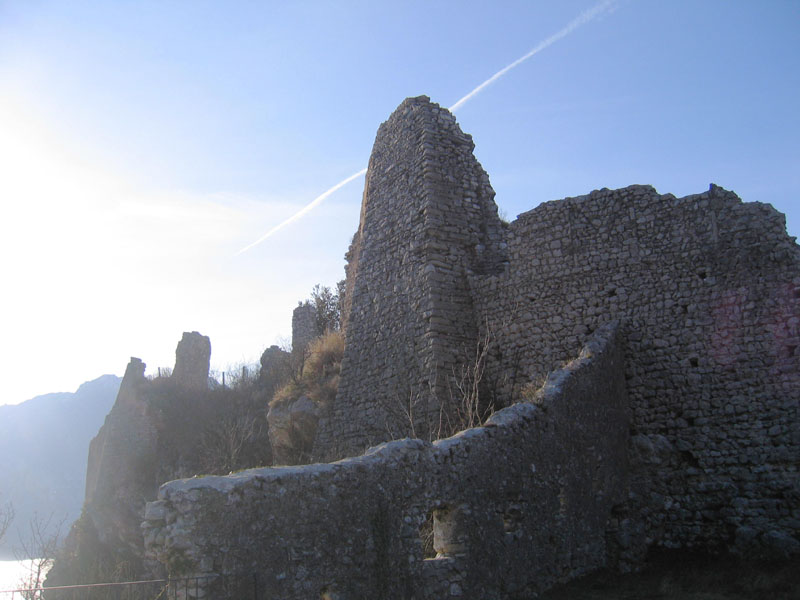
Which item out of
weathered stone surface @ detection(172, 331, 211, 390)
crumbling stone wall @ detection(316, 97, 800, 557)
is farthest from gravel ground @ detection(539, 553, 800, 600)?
weathered stone surface @ detection(172, 331, 211, 390)

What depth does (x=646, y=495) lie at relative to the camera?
927 centimetres

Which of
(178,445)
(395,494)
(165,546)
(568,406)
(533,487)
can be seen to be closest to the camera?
(165,546)

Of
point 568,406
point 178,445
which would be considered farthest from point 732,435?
point 178,445

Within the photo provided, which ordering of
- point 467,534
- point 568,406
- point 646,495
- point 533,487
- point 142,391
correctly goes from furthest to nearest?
point 142,391 → point 646,495 → point 568,406 → point 533,487 → point 467,534

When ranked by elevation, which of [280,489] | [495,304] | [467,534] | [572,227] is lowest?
[467,534]

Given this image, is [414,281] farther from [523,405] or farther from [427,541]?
[427,541]

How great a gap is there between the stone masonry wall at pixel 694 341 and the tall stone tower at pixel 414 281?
51.0 inches

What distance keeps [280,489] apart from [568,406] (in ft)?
13.4

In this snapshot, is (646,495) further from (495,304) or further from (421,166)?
(421,166)

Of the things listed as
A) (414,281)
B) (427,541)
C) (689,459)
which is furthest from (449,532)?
(414,281)

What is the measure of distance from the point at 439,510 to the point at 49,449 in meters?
58.2

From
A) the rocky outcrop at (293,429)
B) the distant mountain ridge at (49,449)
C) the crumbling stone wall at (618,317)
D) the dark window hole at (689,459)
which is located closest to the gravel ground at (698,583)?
the crumbling stone wall at (618,317)

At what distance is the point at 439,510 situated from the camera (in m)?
6.85

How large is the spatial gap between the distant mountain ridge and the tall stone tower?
3757cm
